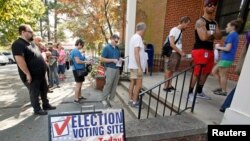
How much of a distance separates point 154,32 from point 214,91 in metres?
4.77

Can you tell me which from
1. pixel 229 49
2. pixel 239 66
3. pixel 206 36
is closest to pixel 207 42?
pixel 206 36

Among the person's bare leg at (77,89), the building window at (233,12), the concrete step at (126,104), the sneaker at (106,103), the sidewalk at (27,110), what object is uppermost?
the building window at (233,12)

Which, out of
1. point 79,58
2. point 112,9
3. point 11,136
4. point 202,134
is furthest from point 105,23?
point 202,134

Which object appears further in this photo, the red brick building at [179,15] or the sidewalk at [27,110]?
the red brick building at [179,15]

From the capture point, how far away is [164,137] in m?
2.58

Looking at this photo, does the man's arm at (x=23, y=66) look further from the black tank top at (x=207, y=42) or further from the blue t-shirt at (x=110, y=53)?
the black tank top at (x=207, y=42)

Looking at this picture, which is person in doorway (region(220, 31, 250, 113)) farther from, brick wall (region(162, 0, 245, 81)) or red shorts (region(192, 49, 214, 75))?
brick wall (region(162, 0, 245, 81))

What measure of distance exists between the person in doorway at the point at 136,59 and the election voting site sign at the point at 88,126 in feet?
6.01

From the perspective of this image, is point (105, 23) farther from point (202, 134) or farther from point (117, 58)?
point (202, 134)

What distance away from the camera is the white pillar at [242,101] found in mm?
2303

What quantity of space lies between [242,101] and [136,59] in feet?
6.91

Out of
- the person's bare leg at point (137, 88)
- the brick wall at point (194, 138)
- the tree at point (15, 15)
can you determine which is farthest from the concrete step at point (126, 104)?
the tree at point (15, 15)

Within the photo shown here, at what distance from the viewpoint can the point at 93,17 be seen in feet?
34.0

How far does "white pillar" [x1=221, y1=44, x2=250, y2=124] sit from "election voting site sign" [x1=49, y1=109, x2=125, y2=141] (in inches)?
52.3
